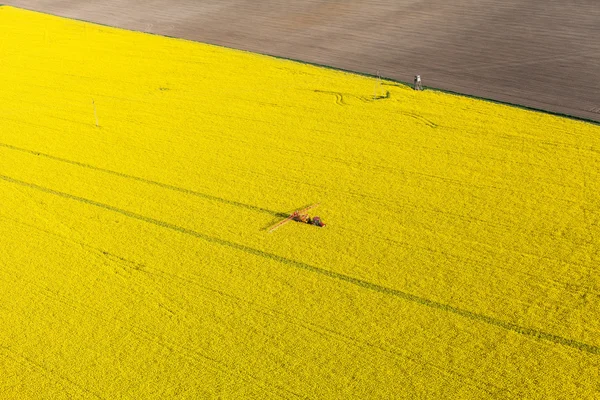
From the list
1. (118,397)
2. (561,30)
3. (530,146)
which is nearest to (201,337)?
(118,397)

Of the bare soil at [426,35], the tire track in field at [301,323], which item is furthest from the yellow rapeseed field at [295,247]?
the bare soil at [426,35]

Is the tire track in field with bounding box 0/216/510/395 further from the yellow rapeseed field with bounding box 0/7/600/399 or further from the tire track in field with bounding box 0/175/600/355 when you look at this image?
the tire track in field with bounding box 0/175/600/355

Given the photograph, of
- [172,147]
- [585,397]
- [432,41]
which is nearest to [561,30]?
[432,41]

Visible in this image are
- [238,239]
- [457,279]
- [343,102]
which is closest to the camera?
[457,279]

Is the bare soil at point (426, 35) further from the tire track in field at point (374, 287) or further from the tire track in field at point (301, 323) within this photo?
the tire track in field at point (301, 323)

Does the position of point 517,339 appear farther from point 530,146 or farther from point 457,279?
point 530,146

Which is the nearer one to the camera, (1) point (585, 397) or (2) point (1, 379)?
(1) point (585, 397)

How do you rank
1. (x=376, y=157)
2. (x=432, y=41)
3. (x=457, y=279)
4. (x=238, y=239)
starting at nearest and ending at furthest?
(x=457, y=279) < (x=238, y=239) < (x=376, y=157) < (x=432, y=41)
